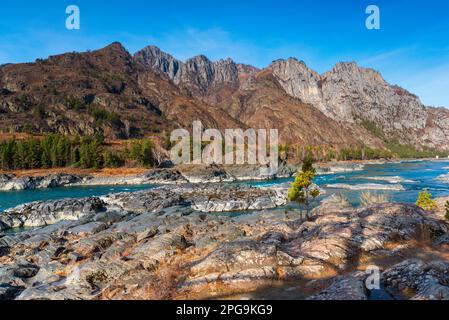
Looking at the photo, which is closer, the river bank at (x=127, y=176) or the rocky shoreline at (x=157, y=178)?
the rocky shoreline at (x=157, y=178)

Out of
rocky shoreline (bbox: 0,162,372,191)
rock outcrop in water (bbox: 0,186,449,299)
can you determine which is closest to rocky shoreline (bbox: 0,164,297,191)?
rocky shoreline (bbox: 0,162,372,191)

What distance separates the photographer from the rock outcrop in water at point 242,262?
15.6 m

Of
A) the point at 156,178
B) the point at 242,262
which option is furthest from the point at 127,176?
the point at 242,262

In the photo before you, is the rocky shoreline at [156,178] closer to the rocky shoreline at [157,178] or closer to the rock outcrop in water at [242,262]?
the rocky shoreline at [157,178]

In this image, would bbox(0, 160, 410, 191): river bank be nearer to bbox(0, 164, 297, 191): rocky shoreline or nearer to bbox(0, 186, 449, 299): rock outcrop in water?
bbox(0, 164, 297, 191): rocky shoreline

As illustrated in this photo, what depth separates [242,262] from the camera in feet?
59.4

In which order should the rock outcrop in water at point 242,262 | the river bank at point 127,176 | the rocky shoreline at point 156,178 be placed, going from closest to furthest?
the rock outcrop in water at point 242,262
the rocky shoreline at point 156,178
the river bank at point 127,176

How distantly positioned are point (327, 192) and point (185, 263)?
62174mm

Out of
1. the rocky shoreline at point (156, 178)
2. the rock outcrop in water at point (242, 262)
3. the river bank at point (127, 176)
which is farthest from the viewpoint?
the river bank at point (127, 176)

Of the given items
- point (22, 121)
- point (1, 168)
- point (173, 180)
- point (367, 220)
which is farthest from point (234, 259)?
point (22, 121)

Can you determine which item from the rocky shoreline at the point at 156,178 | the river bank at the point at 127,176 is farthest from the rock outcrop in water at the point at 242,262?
the river bank at the point at 127,176

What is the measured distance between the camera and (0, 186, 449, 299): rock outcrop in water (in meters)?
15.6

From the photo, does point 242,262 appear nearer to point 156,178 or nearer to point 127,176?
point 156,178
